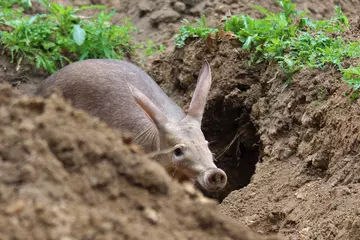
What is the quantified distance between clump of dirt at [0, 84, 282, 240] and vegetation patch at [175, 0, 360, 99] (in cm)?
322

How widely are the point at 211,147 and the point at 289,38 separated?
156 centimetres

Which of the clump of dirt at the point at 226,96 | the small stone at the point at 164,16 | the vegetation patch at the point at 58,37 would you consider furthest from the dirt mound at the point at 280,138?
the small stone at the point at 164,16

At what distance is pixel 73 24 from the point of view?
798cm

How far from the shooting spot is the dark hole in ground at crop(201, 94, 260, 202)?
7.26 meters

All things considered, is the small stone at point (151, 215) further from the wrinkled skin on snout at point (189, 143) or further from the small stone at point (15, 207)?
the wrinkled skin on snout at point (189, 143)

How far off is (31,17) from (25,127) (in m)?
6.09

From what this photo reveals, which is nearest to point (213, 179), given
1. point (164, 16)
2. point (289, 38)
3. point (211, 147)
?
point (289, 38)

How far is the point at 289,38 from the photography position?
681 cm

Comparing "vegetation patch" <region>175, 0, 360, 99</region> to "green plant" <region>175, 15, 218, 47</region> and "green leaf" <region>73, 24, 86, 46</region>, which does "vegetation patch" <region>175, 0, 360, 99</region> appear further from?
"green leaf" <region>73, 24, 86, 46</region>

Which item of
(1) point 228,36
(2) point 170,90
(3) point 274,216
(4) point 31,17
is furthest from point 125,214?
(4) point 31,17

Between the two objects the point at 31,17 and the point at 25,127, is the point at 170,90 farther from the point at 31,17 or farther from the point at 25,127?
the point at 25,127

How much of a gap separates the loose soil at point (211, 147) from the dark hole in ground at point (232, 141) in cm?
1

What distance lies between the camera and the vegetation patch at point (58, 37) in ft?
25.3

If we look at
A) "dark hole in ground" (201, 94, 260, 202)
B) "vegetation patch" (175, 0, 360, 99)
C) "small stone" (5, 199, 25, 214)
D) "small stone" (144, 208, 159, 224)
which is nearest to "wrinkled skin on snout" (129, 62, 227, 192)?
"vegetation patch" (175, 0, 360, 99)
